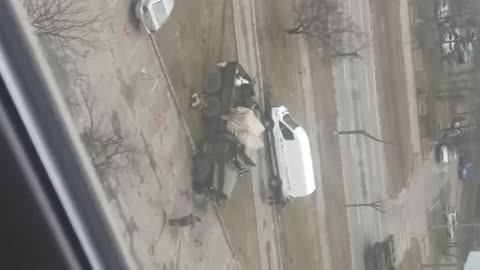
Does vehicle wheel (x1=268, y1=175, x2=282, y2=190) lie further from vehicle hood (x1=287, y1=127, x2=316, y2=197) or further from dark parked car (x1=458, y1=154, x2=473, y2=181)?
dark parked car (x1=458, y1=154, x2=473, y2=181)

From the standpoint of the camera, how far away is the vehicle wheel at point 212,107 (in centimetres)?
291

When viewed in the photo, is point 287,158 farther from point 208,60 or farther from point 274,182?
point 208,60

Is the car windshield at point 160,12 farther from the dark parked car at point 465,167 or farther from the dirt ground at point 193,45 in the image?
the dark parked car at point 465,167

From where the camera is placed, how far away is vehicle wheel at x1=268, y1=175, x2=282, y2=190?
10.4 feet

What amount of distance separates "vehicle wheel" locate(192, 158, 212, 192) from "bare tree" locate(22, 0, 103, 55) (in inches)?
26.8

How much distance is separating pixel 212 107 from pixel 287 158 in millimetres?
477

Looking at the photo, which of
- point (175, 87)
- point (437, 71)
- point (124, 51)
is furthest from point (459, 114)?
point (124, 51)

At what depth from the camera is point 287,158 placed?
3.22 meters

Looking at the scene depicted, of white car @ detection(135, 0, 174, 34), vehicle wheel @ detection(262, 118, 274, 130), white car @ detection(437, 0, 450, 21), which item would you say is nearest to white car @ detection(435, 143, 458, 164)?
white car @ detection(437, 0, 450, 21)

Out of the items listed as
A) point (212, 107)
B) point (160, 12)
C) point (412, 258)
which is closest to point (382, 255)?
point (412, 258)

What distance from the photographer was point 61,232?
3.56 ft

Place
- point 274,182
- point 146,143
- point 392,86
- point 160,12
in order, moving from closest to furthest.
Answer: point 146,143, point 160,12, point 274,182, point 392,86

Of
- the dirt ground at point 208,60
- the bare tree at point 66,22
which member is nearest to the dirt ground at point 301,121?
the dirt ground at point 208,60

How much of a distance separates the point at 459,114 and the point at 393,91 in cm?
32
